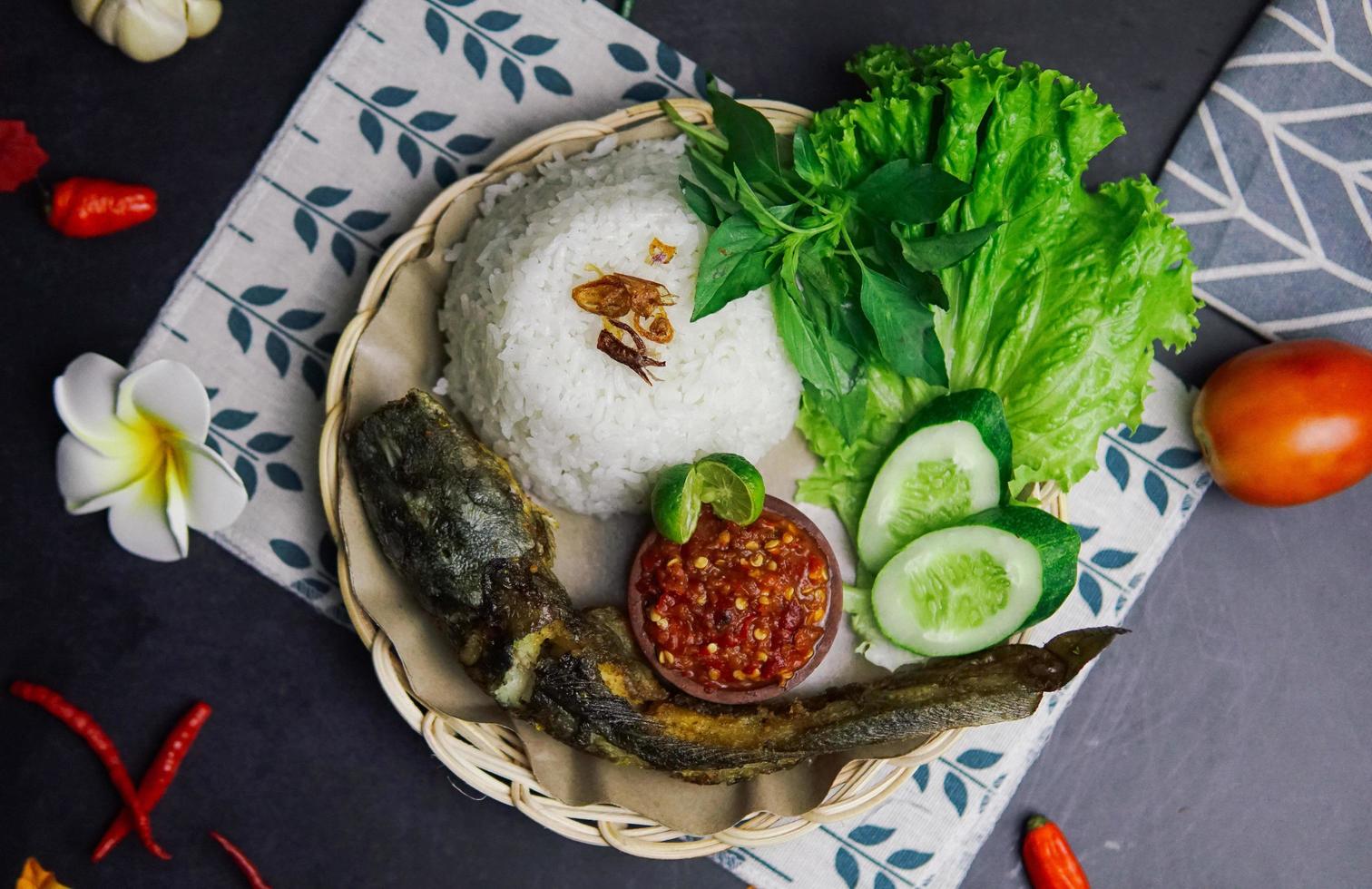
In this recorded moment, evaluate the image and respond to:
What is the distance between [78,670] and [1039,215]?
3.74m

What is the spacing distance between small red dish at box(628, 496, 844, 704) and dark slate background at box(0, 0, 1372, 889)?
1.00 metres

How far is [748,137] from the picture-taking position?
301 centimetres

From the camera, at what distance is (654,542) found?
336 cm

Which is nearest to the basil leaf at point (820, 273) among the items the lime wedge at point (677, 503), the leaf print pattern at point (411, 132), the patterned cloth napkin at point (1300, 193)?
the lime wedge at point (677, 503)

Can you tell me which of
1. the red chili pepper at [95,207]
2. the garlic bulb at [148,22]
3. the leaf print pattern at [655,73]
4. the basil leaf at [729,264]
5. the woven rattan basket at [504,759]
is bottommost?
the woven rattan basket at [504,759]

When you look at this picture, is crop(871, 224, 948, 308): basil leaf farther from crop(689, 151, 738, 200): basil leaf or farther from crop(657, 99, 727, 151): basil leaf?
crop(657, 99, 727, 151): basil leaf

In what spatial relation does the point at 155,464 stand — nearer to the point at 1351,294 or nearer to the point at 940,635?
the point at 940,635

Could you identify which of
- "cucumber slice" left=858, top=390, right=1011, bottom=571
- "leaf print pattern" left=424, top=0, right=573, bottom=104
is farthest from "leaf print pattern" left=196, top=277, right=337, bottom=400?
"cucumber slice" left=858, top=390, right=1011, bottom=571

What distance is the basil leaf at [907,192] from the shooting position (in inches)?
114

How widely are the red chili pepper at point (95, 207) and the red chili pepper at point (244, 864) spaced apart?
2259mm

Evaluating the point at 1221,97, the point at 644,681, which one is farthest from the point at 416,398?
the point at 1221,97

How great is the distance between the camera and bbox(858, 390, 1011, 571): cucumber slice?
3.21 metres

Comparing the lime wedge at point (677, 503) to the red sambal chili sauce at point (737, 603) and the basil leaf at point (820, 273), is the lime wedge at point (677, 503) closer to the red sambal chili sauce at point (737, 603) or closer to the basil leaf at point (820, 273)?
the red sambal chili sauce at point (737, 603)

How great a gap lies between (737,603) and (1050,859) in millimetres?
1693
